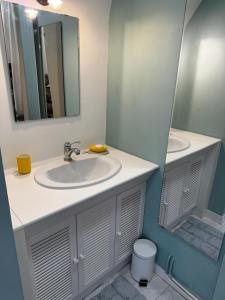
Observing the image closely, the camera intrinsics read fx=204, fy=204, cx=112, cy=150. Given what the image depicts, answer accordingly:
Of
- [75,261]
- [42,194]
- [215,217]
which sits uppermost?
[42,194]

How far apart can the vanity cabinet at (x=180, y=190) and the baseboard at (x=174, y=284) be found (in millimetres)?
377

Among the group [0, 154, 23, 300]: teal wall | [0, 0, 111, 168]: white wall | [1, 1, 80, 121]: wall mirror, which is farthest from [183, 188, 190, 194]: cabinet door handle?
[0, 154, 23, 300]: teal wall

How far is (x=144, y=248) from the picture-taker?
1535mm

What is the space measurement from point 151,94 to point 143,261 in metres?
1.19

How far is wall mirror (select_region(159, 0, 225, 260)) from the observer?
3.88 ft

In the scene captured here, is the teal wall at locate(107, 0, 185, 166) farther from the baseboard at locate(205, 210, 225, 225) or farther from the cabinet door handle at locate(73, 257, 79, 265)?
the cabinet door handle at locate(73, 257, 79, 265)

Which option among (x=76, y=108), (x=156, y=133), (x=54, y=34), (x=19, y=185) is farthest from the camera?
(x=76, y=108)

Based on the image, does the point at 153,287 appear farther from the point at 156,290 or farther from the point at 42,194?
the point at 42,194

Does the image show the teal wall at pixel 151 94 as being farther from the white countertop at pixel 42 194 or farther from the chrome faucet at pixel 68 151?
the chrome faucet at pixel 68 151

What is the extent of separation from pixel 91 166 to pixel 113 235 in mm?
507

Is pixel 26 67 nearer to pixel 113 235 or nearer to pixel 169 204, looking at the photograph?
pixel 113 235

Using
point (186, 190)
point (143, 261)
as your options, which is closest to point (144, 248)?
point (143, 261)

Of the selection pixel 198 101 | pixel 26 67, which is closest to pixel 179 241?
pixel 198 101

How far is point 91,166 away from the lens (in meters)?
1.52
